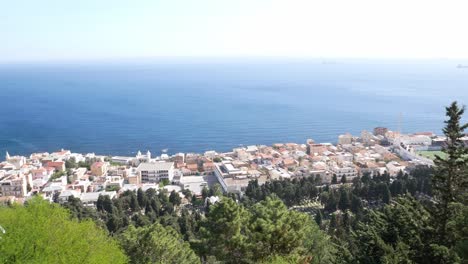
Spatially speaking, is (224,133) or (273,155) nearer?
(273,155)

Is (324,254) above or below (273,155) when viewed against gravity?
above

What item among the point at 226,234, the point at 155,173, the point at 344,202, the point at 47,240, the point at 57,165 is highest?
the point at 47,240

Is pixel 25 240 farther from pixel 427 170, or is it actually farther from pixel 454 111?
pixel 427 170

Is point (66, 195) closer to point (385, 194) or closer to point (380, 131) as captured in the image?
point (385, 194)

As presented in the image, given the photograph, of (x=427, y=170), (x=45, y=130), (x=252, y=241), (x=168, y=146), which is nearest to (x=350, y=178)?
(x=427, y=170)

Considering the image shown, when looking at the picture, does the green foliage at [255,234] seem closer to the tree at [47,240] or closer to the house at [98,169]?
the tree at [47,240]

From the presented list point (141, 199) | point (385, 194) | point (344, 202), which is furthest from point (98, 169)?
point (385, 194)
